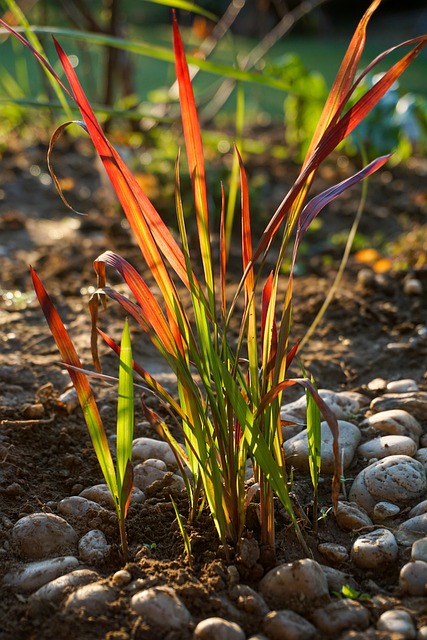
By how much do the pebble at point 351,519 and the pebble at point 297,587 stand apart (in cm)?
21

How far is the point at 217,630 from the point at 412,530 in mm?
469

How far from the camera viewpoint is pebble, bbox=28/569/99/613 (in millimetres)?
1254

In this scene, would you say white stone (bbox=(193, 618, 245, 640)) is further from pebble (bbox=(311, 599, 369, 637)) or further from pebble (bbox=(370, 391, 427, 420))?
pebble (bbox=(370, 391, 427, 420))

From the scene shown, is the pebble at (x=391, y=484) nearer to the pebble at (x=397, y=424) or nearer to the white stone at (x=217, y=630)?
the pebble at (x=397, y=424)

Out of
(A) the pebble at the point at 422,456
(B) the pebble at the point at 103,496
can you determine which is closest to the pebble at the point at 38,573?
(B) the pebble at the point at 103,496

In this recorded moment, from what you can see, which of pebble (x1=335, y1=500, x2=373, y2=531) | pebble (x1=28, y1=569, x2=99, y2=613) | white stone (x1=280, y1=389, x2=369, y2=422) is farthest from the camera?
white stone (x1=280, y1=389, x2=369, y2=422)

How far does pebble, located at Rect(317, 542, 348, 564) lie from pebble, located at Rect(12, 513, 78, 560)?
459 mm

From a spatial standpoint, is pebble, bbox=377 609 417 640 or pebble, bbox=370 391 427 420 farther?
pebble, bbox=370 391 427 420

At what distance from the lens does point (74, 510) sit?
4.98 ft

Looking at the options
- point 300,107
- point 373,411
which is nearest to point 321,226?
point 300,107

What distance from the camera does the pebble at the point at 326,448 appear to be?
5.47ft

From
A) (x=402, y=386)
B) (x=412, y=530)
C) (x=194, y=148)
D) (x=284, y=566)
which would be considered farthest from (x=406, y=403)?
(x=194, y=148)

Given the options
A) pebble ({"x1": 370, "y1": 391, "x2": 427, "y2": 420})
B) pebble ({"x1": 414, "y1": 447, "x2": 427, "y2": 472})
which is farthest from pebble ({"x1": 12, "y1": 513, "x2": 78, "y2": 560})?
pebble ({"x1": 370, "y1": 391, "x2": 427, "y2": 420})

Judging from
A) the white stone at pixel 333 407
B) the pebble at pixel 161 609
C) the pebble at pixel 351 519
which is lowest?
the pebble at pixel 161 609
